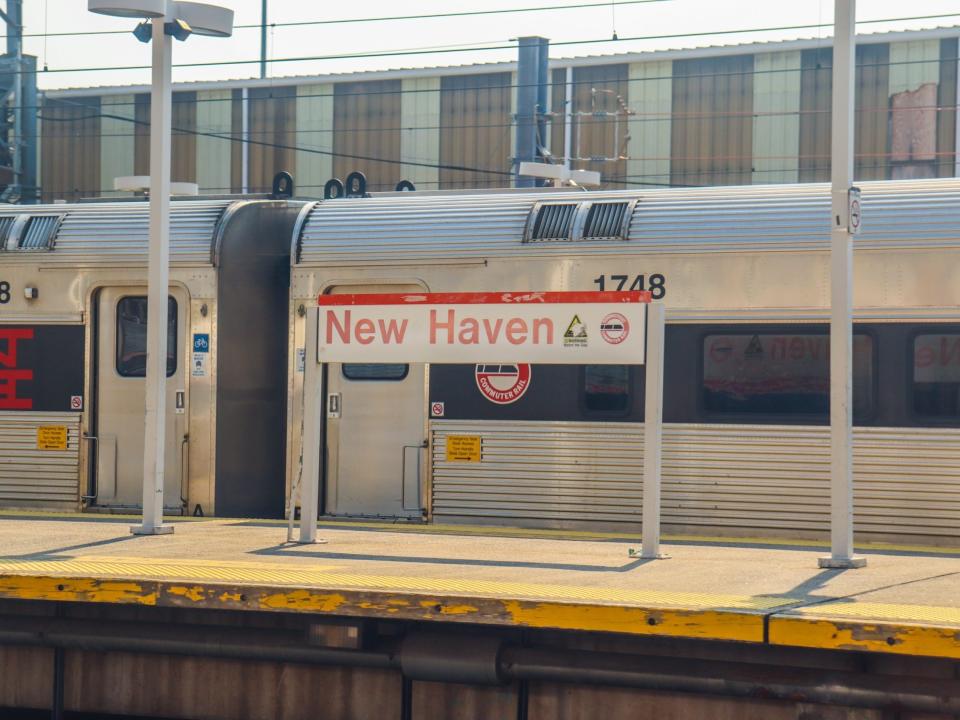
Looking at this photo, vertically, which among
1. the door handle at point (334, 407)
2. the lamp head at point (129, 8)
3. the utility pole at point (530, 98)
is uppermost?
the utility pole at point (530, 98)

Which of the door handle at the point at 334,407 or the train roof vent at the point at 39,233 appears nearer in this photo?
the door handle at the point at 334,407

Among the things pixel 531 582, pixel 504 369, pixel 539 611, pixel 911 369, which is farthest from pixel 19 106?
pixel 539 611

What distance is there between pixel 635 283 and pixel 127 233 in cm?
446

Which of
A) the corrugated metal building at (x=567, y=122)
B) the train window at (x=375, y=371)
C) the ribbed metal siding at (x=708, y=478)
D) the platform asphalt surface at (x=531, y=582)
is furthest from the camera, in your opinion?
the corrugated metal building at (x=567, y=122)

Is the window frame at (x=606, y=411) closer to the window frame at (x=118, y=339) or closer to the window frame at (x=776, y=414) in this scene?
the window frame at (x=776, y=414)

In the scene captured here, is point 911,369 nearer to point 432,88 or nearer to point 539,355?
point 539,355

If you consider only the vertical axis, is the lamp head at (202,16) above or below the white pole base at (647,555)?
above

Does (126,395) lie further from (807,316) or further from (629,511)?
(807,316)

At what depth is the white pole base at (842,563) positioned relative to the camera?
841 cm

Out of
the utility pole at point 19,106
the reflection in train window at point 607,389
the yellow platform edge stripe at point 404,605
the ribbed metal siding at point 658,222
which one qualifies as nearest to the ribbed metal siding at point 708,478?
the reflection in train window at point 607,389

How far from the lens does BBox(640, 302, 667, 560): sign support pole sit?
895cm

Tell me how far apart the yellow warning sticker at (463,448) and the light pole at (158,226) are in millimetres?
2347

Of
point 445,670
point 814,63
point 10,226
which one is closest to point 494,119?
point 814,63

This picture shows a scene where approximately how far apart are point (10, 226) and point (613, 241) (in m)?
5.50
